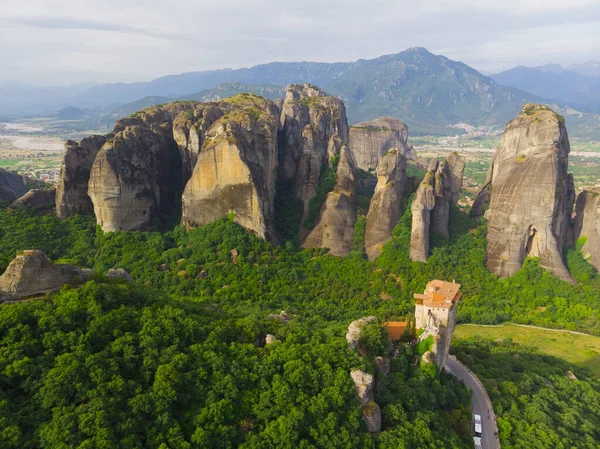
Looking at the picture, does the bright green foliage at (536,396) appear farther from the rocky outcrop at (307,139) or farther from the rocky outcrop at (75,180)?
the rocky outcrop at (75,180)

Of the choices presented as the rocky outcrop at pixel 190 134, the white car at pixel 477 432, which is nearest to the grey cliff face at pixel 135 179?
the rocky outcrop at pixel 190 134

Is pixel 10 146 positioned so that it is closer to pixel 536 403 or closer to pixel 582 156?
pixel 536 403

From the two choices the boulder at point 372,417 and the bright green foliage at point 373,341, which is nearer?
the boulder at point 372,417

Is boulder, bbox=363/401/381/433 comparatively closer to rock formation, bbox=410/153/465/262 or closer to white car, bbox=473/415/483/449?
white car, bbox=473/415/483/449

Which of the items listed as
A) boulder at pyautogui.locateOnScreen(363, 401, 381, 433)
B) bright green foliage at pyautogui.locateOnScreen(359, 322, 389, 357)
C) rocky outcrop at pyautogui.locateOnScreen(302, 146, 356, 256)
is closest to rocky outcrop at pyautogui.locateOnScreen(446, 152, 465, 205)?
rocky outcrop at pyautogui.locateOnScreen(302, 146, 356, 256)

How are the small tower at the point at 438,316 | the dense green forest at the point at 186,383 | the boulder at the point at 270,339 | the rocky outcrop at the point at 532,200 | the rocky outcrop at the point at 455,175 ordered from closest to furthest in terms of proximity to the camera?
the dense green forest at the point at 186,383
the boulder at the point at 270,339
the small tower at the point at 438,316
the rocky outcrop at the point at 532,200
the rocky outcrop at the point at 455,175

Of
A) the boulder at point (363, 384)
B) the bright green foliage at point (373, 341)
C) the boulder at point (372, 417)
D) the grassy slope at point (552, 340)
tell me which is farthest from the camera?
the grassy slope at point (552, 340)

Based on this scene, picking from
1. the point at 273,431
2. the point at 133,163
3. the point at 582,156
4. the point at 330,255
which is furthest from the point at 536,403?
the point at 582,156
